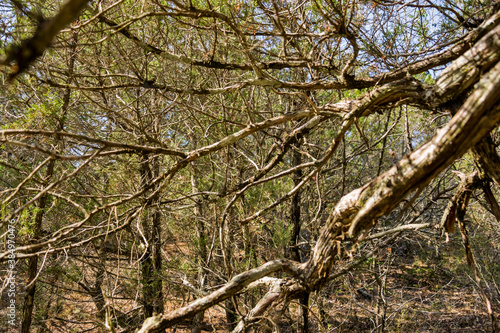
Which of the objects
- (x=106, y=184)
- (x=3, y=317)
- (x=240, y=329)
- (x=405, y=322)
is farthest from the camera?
(x=405, y=322)

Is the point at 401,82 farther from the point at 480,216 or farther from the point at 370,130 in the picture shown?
the point at 480,216

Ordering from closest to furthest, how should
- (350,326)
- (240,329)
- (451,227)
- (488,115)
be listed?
(488,115)
(240,329)
(451,227)
(350,326)

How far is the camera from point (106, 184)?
515 cm

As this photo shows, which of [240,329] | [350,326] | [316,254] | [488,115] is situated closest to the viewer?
[488,115]

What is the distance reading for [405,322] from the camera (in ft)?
21.5

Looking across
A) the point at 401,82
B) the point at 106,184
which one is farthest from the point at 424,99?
the point at 106,184

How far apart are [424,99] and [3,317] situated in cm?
757

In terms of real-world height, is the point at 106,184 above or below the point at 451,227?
above

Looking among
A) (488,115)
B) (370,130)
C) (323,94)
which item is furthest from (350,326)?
(488,115)

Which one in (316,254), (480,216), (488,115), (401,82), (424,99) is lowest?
(480,216)

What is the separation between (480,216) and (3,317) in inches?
422

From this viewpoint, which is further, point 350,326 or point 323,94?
point 350,326

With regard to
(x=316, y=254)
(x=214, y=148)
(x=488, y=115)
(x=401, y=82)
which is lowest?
(x=316, y=254)

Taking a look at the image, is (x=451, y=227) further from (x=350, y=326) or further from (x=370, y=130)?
(x=350, y=326)
